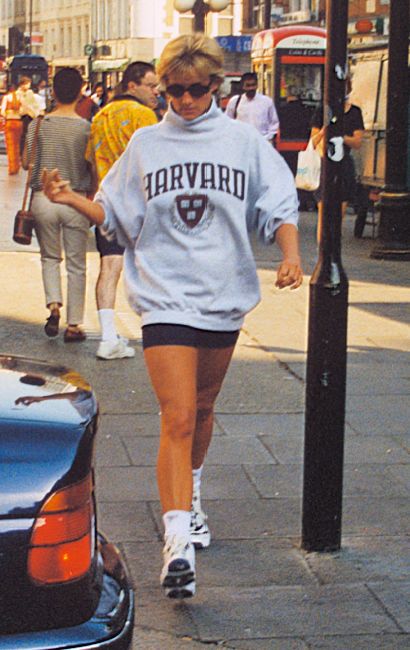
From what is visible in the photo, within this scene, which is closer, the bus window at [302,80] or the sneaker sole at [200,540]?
the sneaker sole at [200,540]

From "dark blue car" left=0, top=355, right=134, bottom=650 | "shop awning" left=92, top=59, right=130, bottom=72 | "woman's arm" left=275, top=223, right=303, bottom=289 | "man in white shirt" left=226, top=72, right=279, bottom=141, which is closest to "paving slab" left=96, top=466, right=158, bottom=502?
"woman's arm" left=275, top=223, right=303, bottom=289

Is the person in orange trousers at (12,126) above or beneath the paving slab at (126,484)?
beneath

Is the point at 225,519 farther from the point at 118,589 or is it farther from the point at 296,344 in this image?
the point at 296,344

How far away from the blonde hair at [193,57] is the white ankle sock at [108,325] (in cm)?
430

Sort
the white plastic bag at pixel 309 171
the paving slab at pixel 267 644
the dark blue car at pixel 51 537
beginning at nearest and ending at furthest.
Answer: the dark blue car at pixel 51 537, the paving slab at pixel 267 644, the white plastic bag at pixel 309 171

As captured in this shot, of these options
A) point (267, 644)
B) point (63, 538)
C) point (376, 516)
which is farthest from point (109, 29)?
point (63, 538)

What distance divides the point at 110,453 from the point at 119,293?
5.56 m

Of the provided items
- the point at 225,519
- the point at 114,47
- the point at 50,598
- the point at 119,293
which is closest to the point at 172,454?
the point at 225,519

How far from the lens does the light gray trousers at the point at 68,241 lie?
9.68 meters

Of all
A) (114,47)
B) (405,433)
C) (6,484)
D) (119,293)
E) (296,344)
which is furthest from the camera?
(114,47)

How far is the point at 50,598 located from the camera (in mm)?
2748

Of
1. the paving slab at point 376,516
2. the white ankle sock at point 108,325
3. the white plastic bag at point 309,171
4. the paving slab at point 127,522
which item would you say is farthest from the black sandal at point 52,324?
the white plastic bag at point 309,171

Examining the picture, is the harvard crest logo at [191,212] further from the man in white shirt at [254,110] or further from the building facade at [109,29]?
the building facade at [109,29]

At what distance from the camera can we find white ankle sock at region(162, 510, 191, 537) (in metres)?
4.76
